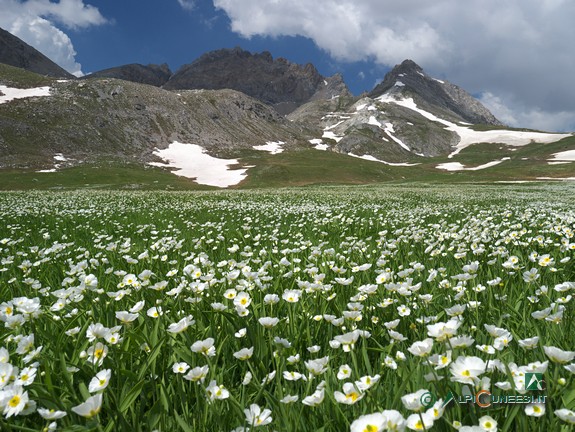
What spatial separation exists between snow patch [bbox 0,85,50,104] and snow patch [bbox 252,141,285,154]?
8793cm

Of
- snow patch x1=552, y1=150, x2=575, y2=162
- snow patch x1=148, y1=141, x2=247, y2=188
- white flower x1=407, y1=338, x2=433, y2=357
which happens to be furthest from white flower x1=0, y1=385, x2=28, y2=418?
snow patch x1=552, y1=150, x2=575, y2=162

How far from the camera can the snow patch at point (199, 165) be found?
94.8 metres

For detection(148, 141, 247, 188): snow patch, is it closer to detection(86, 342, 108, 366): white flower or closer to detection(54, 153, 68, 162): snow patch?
detection(54, 153, 68, 162): snow patch

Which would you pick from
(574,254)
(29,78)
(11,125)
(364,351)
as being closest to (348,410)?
(364,351)

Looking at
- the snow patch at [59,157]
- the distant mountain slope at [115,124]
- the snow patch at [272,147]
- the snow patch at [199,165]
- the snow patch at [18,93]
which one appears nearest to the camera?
the snow patch at [199,165]

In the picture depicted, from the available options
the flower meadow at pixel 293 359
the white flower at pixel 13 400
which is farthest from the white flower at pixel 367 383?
the white flower at pixel 13 400

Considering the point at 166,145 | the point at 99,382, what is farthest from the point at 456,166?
the point at 99,382

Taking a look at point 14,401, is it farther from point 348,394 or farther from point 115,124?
point 115,124

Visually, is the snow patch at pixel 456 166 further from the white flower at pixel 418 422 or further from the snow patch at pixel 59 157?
the white flower at pixel 418 422

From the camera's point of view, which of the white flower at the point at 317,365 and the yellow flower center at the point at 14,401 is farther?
the white flower at the point at 317,365

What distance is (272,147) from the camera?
172 m

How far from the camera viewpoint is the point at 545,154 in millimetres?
157875

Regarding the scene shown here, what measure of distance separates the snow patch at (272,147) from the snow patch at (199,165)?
30.7 meters

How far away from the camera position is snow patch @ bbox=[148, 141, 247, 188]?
94800 mm
